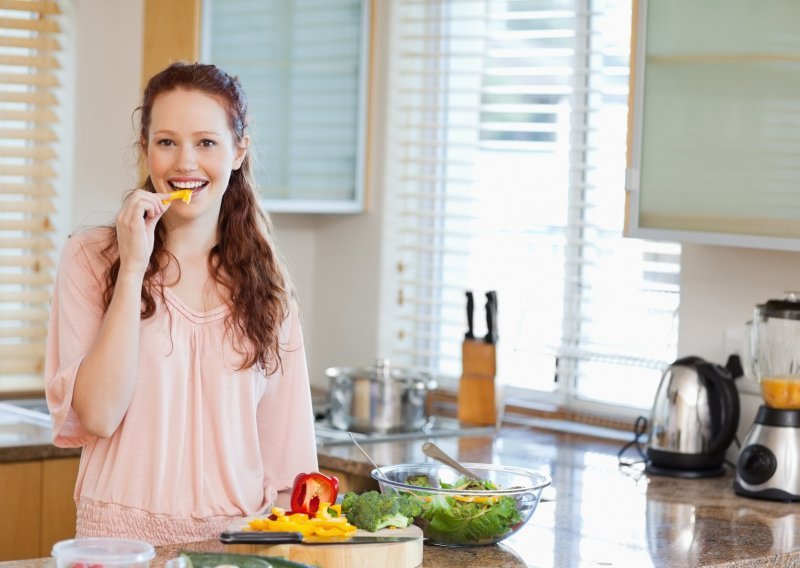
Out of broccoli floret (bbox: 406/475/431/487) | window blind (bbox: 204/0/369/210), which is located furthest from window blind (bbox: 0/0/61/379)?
broccoli floret (bbox: 406/475/431/487)

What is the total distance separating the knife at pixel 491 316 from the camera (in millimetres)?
3422

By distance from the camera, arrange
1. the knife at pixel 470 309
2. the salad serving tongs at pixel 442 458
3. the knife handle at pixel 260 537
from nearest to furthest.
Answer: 1. the knife handle at pixel 260 537
2. the salad serving tongs at pixel 442 458
3. the knife at pixel 470 309

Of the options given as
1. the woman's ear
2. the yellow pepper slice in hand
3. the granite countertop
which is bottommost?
the granite countertop

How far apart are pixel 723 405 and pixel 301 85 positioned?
1.49 m

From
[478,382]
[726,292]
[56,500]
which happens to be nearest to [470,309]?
[478,382]

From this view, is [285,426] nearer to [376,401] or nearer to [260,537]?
[260,537]

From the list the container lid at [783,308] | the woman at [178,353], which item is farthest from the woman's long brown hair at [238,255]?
the container lid at [783,308]

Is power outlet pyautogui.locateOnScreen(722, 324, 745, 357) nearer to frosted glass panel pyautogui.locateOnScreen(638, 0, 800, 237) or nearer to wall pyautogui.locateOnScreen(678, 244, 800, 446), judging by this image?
wall pyautogui.locateOnScreen(678, 244, 800, 446)

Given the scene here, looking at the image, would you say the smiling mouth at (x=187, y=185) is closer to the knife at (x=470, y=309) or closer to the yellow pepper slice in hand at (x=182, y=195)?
the yellow pepper slice in hand at (x=182, y=195)

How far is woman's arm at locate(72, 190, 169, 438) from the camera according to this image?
195 cm

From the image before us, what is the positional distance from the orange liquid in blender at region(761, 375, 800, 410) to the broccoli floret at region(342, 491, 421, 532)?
1.12 meters

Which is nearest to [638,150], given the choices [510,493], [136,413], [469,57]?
[469,57]

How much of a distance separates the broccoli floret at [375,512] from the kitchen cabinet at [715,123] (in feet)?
3.90

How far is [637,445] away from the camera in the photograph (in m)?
3.16
